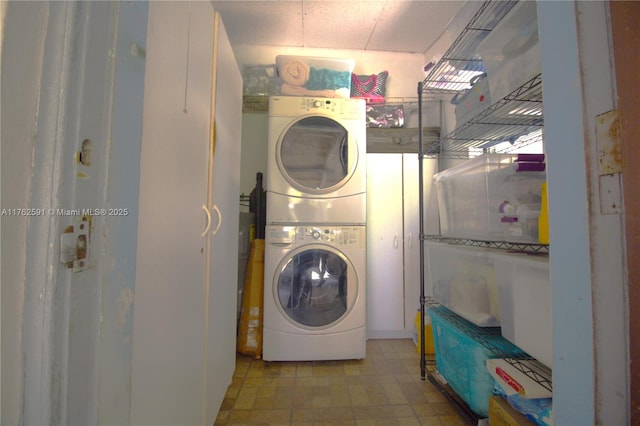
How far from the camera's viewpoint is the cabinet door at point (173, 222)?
Result: 569mm

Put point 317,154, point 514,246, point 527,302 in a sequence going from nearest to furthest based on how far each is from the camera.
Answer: point 527,302 → point 514,246 → point 317,154

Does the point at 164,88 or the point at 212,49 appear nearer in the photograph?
the point at 164,88

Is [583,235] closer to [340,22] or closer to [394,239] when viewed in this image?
[394,239]

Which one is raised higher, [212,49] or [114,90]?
[212,49]

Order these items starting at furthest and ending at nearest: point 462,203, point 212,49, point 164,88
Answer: point 462,203 → point 212,49 → point 164,88

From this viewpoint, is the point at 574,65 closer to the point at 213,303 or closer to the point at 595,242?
the point at 595,242

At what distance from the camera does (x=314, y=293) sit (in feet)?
5.76

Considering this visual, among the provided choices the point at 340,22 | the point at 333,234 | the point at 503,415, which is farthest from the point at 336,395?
the point at 340,22

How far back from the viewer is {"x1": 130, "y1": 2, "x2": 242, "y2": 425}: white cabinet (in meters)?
0.58

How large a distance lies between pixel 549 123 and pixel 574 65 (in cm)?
10

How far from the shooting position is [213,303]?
108 cm

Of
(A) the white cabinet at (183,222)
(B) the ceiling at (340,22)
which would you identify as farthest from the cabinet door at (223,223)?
(B) the ceiling at (340,22)

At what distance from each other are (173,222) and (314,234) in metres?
1.11

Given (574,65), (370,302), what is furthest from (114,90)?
(370,302)
